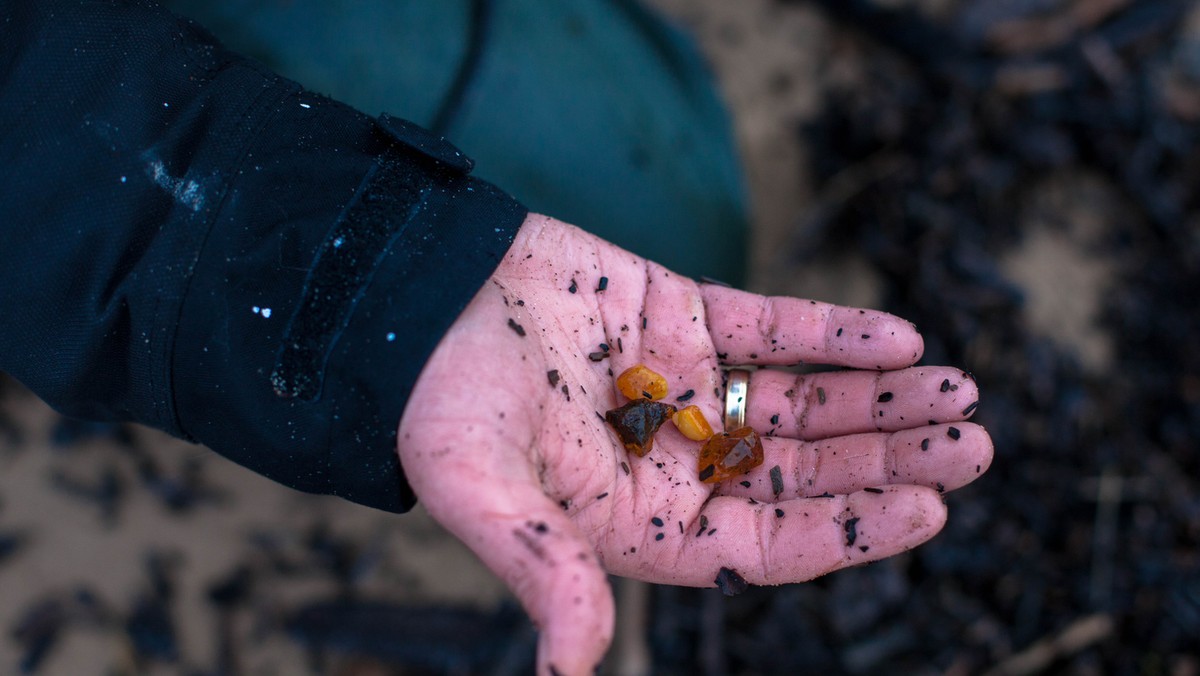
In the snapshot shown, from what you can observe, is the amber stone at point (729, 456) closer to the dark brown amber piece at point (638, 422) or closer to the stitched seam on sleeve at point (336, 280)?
the dark brown amber piece at point (638, 422)

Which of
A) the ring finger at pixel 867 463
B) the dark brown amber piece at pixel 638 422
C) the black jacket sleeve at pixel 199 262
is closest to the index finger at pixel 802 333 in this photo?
the ring finger at pixel 867 463

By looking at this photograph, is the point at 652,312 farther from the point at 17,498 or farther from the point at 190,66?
the point at 17,498

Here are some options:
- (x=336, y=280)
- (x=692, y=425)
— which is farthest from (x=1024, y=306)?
(x=336, y=280)

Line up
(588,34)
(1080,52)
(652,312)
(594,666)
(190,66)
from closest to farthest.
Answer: (594,666) → (190,66) → (652,312) → (588,34) → (1080,52)

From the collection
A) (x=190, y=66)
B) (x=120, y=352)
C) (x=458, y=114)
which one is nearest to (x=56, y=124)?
(x=190, y=66)

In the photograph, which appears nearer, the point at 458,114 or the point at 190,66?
the point at 190,66
